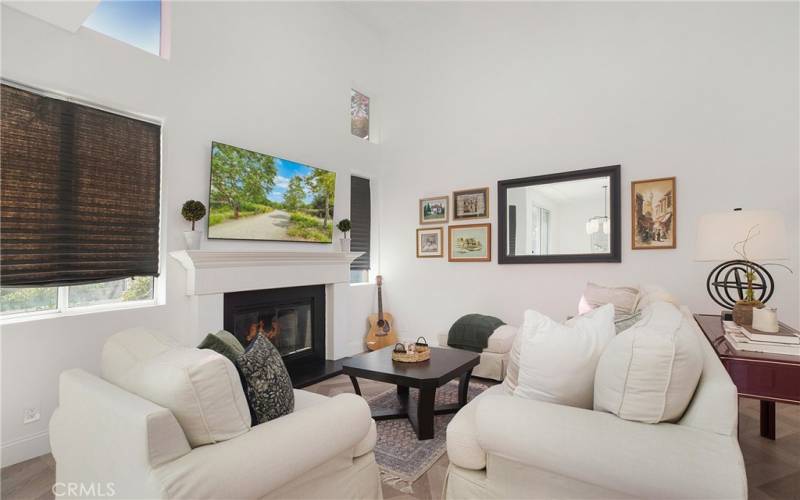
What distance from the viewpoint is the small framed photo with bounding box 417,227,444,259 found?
16.5 ft

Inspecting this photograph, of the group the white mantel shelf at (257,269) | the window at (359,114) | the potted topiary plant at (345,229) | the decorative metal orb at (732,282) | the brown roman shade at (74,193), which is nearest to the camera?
the brown roman shade at (74,193)

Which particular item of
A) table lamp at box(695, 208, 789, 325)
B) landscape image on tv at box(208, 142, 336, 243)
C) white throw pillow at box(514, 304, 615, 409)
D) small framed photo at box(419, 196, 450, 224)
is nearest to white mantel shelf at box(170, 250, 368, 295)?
landscape image on tv at box(208, 142, 336, 243)

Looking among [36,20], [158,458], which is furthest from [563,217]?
[36,20]

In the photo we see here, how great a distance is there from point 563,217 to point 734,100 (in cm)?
168

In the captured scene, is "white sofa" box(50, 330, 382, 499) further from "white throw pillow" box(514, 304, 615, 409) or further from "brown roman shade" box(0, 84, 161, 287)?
"brown roman shade" box(0, 84, 161, 287)

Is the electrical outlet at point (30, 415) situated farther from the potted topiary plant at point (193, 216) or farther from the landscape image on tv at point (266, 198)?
the landscape image on tv at point (266, 198)

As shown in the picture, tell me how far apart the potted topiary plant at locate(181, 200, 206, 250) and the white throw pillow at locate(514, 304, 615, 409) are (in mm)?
2708

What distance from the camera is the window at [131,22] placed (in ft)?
9.66

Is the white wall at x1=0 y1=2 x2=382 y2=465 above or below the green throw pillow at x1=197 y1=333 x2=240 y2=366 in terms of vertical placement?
above

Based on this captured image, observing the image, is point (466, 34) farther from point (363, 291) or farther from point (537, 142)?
point (363, 291)

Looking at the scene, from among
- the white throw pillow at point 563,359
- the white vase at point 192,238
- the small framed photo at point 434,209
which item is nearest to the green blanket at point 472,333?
the small framed photo at point 434,209

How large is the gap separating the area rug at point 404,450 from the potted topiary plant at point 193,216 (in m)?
1.93

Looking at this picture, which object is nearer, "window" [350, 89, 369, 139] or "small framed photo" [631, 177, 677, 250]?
"small framed photo" [631, 177, 677, 250]

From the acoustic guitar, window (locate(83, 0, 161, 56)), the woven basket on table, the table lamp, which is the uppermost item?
window (locate(83, 0, 161, 56))
